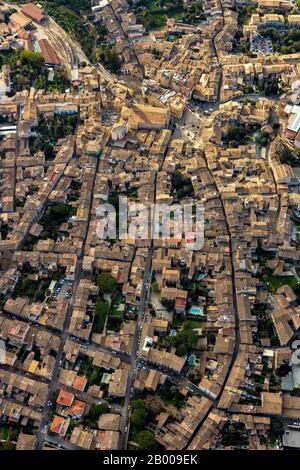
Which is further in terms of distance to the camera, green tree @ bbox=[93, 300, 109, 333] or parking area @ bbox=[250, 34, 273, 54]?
parking area @ bbox=[250, 34, 273, 54]

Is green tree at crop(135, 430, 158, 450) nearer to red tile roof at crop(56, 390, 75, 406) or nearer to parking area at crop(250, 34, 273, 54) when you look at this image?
red tile roof at crop(56, 390, 75, 406)

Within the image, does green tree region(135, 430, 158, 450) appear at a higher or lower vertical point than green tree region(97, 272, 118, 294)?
lower

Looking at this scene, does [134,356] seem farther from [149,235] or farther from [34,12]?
[34,12]

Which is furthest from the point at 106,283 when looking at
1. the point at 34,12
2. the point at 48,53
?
the point at 34,12

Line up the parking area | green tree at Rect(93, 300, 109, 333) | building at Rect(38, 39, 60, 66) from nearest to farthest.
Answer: green tree at Rect(93, 300, 109, 333)
building at Rect(38, 39, 60, 66)
the parking area

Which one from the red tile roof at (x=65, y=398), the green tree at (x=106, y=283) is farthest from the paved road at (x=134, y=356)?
the red tile roof at (x=65, y=398)

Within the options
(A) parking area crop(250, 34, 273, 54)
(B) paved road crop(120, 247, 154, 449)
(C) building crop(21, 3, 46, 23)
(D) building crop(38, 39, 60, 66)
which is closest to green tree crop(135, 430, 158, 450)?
(B) paved road crop(120, 247, 154, 449)
